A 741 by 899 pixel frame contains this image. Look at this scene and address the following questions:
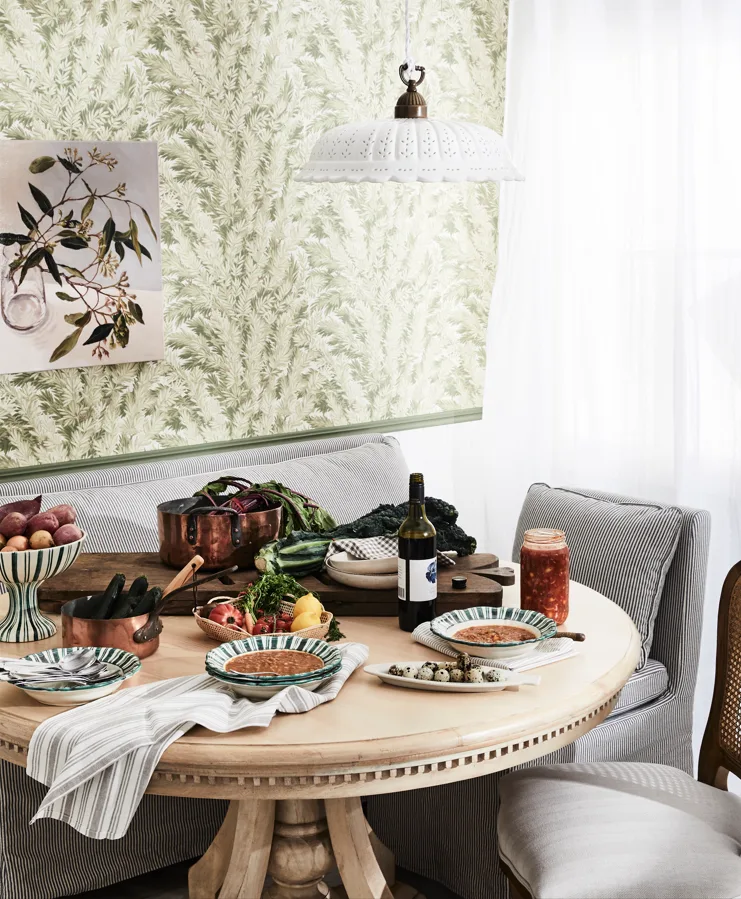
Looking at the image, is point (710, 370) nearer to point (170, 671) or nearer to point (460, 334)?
point (460, 334)

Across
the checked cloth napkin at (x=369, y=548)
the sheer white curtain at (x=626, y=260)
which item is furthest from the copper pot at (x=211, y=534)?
the sheer white curtain at (x=626, y=260)

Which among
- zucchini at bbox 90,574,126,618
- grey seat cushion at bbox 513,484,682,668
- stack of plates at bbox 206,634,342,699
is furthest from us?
→ grey seat cushion at bbox 513,484,682,668

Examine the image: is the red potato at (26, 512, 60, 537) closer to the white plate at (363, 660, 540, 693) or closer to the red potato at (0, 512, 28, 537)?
the red potato at (0, 512, 28, 537)

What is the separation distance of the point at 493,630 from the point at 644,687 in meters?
0.95

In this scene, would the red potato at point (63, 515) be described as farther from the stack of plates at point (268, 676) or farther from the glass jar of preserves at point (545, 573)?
the glass jar of preserves at point (545, 573)

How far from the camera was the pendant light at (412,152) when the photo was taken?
208 centimetres

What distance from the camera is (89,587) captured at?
6.76ft

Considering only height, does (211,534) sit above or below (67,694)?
above

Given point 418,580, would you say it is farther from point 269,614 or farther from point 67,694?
point 67,694

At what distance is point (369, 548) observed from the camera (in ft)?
6.84

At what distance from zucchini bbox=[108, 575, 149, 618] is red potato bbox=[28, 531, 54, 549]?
158 mm

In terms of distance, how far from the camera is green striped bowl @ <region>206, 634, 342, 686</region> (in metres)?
1.58

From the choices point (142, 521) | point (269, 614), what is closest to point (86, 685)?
point (269, 614)

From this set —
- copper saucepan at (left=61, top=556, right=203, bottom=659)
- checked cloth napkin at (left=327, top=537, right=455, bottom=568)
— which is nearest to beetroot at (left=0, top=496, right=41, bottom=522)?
copper saucepan at (left=61, top=556, right=203, bottom=659)
